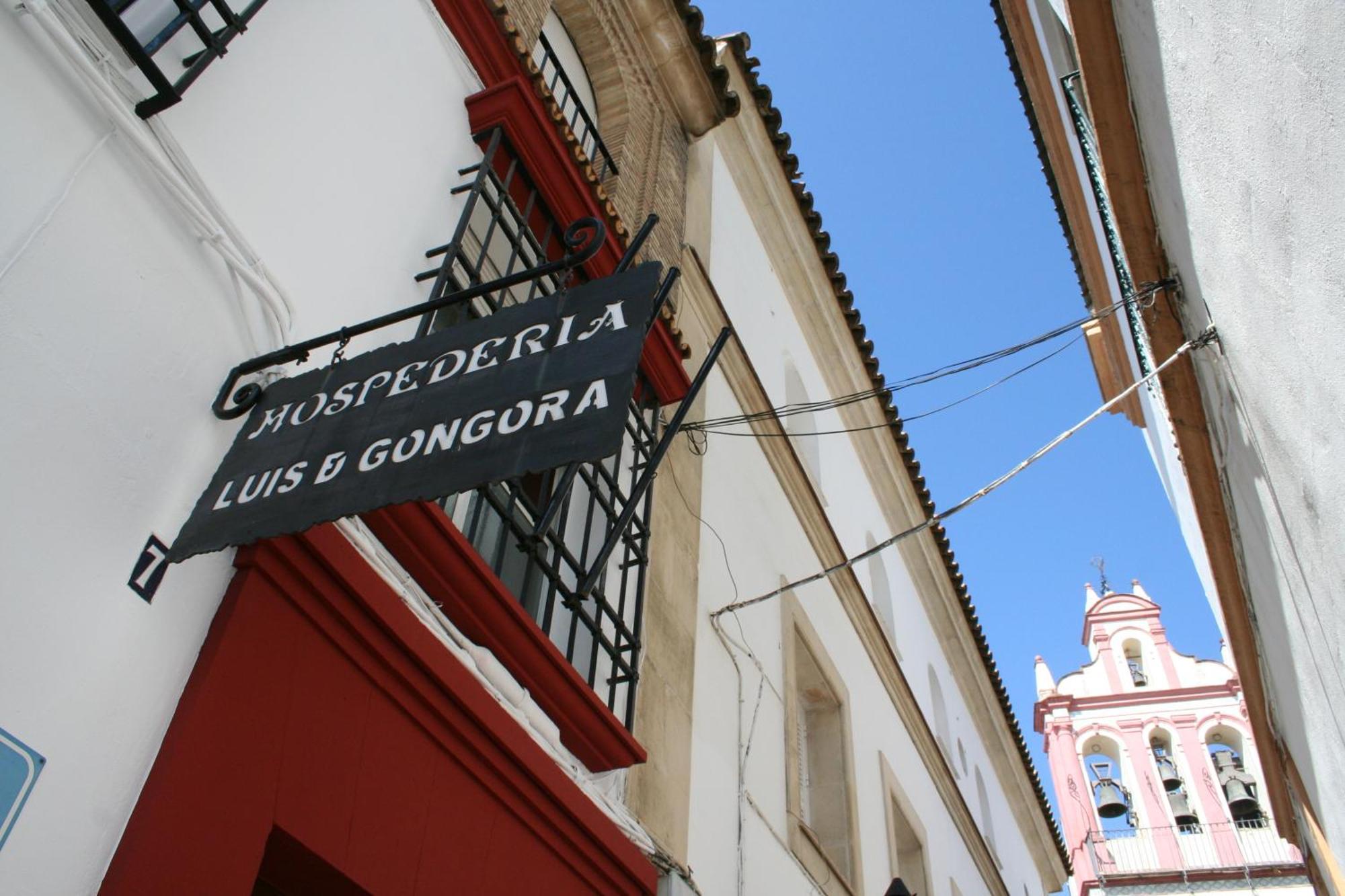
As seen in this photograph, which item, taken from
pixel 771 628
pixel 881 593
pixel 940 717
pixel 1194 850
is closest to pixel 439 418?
pixel 771 628

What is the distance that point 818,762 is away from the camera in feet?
27.0

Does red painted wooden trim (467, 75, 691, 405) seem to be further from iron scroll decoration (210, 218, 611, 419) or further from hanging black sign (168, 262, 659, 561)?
hanging black sign (168, 262, 659, 561)

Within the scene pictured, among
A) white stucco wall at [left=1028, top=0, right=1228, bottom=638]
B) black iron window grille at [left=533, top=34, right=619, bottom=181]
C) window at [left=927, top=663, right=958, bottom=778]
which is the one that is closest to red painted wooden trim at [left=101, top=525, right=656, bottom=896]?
black iron window grille at [left=533, top=34, right=619, bottom=181]

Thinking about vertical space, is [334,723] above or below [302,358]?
below

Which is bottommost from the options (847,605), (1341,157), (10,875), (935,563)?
(10,875)

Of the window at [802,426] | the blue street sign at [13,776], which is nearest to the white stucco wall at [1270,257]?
the blue street sign at [13,776]

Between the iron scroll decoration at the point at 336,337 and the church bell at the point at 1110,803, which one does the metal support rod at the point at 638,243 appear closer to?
the iron scroll decoration at the point at 336,337

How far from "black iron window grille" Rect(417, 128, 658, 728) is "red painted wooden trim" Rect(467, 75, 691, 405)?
0.22 feet

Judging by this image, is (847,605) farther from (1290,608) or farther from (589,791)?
(589,791)

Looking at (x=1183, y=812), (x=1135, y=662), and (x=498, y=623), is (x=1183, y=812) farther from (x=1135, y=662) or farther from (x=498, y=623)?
(x=498, y=623)

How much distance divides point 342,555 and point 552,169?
2.92 m

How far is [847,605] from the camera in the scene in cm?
959

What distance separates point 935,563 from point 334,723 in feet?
37.1

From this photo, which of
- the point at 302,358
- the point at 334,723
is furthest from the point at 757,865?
the point at 302,358
